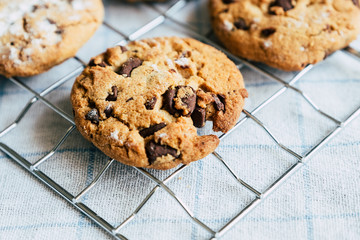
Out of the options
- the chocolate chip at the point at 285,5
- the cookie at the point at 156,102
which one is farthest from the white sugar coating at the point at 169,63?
the chocolate chip at the point at 285,5

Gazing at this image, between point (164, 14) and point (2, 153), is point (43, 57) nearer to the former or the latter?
point (2, 153)

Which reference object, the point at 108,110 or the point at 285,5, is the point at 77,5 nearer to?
the point at 108,110

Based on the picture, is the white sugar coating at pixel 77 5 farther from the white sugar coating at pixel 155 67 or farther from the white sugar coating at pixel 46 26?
the white sugar coating at pixel 155 67

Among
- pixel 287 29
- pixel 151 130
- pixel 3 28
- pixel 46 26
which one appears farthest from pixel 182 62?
pixel 3 28

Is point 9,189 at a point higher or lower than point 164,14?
lower

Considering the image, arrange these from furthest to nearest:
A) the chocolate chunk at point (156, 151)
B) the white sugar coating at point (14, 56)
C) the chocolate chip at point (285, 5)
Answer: the chocolate chip at point (285, 5)
the white sugar coating at point (14, 56)
the chocolate chunk at point (156, 151)

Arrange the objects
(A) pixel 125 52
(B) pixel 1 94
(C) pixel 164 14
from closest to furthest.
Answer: (A) pixel 125 52 < (B) pixel 1 94 < (C) pixel 164 14

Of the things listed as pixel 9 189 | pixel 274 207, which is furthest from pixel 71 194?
pixel 274 207
